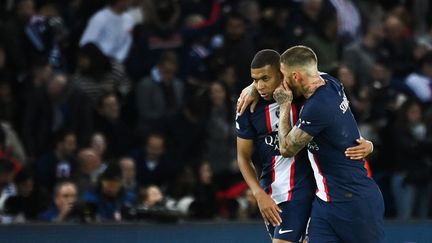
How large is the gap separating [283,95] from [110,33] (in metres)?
6.51

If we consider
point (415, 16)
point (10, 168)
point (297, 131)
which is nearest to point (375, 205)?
point (297, 131)

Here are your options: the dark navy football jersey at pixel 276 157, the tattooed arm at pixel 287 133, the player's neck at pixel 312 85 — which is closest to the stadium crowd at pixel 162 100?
the dark navy football jersey at pixel 276 157

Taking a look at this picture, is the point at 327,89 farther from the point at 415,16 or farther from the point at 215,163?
the point at 415,16

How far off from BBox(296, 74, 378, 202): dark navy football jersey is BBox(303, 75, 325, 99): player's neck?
26 millimetres

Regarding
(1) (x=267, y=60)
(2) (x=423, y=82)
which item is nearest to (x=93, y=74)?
(2) (x=423, y=82)

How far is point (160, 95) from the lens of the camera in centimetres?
1432

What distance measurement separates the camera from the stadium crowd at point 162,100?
41.8ft

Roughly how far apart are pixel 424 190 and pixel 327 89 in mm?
5581

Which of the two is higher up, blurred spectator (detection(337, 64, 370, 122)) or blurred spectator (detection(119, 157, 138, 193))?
blurred spectator (detection(337, 64, 370, 122))

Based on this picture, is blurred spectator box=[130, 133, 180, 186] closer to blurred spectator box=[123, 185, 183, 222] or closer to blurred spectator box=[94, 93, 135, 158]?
blurred spectator box=[94, 93, 135, 158]

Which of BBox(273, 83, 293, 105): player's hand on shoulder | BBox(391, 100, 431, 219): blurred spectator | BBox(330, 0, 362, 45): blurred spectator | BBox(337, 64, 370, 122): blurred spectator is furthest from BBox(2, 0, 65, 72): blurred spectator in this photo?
BBox(273, 83, 293, 105): player's hand on shoulder

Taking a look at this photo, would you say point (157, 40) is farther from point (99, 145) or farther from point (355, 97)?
point (355, 97)

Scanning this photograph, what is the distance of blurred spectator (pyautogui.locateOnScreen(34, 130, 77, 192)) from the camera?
13.1m

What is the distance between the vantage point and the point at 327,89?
8.77 m
